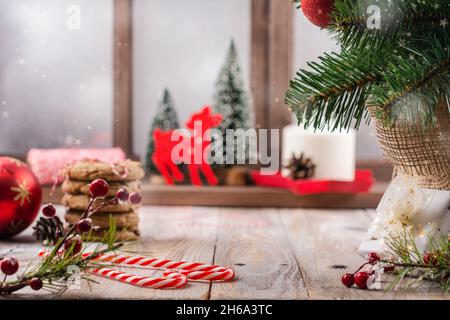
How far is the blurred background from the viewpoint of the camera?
6.92 feet

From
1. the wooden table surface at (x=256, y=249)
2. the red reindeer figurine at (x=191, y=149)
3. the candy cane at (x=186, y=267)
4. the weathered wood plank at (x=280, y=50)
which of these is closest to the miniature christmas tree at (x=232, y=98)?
the red reindeer figurine at (x=191, y=149)

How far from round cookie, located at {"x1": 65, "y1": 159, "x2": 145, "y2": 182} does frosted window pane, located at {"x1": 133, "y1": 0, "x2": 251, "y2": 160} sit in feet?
2.66

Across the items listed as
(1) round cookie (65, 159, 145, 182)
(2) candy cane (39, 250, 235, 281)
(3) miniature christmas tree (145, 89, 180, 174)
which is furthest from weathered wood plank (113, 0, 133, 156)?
(2) candy cane (39, 250, 235, 281)

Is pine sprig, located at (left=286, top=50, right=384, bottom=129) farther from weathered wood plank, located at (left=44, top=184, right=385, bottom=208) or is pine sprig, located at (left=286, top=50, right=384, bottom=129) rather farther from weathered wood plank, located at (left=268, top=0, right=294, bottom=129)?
weathered wood plank, located at (left=268, top=0, right=294, bottom=129)

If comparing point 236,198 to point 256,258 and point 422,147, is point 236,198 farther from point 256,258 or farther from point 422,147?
point 422,147

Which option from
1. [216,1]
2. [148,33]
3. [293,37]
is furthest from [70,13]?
[293,37]

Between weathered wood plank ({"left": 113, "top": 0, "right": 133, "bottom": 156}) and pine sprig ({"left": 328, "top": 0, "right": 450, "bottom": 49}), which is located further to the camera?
weathered wood plank ({"left": 113, "top": 0, "right": 133, "bottom": 156})

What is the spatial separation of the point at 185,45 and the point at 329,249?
3.62 feet

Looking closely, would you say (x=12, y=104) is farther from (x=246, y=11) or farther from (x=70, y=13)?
(x=246, y=11)

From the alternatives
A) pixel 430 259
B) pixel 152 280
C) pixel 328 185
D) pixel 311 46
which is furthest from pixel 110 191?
pixel 311 46

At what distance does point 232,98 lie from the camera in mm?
2031

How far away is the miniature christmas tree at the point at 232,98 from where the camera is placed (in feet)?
6.61

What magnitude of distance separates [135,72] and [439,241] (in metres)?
1.39

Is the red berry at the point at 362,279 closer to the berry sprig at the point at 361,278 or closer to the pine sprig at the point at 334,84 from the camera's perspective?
the berry sprig at the point at 361,278
